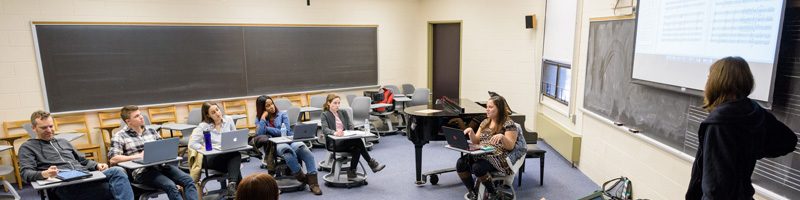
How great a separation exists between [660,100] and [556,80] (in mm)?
2819

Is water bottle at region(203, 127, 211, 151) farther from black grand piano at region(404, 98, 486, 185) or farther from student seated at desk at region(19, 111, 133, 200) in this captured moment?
black grand piano at region(404, 98, 486, 185)

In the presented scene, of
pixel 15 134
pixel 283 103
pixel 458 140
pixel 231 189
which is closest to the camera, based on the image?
pixel 458 140

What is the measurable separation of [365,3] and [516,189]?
15.3 ft

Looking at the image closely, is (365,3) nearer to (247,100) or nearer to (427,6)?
(427,6)

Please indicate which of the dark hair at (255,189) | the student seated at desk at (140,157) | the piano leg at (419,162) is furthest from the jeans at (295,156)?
the dark hair at (255,189)

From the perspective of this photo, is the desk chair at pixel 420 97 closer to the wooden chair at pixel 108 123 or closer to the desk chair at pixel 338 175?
the desk chair at pixel 338 175

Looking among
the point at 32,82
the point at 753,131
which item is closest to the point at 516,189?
the point at 753,131

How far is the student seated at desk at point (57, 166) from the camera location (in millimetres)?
3535

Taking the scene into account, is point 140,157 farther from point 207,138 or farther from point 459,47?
point 459,47

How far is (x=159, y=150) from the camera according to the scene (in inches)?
147

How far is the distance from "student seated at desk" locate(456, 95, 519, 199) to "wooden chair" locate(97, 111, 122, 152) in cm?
469

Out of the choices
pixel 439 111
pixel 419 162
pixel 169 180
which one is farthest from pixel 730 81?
pixel 169 180

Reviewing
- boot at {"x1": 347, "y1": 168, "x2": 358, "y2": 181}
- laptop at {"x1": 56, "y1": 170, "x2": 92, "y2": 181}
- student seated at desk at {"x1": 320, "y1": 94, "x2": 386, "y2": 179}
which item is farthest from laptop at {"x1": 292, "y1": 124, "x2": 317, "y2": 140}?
laptop at {"x1": 56, "y1": 170, "x2": 92, "y2": 181}

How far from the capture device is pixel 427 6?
8.73 metres
